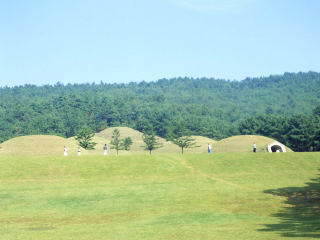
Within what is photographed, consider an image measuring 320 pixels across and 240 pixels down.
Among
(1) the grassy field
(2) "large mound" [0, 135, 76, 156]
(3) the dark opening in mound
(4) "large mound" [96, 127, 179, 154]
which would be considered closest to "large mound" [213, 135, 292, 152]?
(3) the dark opening in mound

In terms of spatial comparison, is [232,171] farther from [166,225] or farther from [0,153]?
[0,153]

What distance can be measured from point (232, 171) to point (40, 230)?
38.1 metres

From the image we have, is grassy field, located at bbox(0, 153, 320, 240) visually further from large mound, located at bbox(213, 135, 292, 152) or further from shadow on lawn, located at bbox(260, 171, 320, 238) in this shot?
large mound, located at bbox(213, 135, 292, 152)

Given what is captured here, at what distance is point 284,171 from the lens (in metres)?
76.4

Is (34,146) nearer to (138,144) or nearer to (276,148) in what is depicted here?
(276,148)

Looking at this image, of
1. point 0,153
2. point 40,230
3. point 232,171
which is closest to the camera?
point 40,230

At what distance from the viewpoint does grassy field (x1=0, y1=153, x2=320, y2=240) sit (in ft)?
141

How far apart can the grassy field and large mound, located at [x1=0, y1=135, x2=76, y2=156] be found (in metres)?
35.8

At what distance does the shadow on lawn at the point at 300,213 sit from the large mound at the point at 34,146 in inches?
2363

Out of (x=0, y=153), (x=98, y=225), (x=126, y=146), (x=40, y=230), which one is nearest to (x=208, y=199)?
(x=98, y=225)

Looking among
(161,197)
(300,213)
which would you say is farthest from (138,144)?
(300,213)

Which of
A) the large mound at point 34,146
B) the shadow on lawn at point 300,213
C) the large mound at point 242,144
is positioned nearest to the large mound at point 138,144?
the large mound at point 34,146

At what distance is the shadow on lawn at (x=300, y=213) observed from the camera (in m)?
40.8

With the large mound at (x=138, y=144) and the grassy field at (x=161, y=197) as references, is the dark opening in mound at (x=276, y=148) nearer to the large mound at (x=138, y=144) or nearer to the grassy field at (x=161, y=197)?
the grassy field at (x=161, y=197)
